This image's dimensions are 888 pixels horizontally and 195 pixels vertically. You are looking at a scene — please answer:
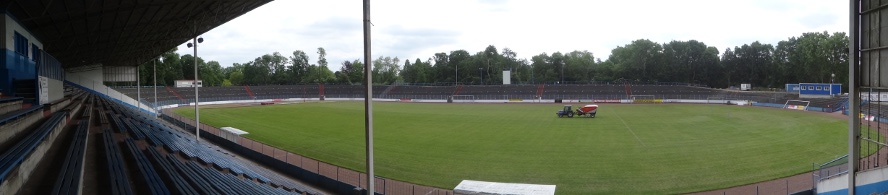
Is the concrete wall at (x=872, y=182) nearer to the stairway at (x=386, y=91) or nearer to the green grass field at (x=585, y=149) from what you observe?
the green grass field at (x=585, y=149)

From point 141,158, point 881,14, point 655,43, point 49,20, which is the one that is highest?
point 655,43

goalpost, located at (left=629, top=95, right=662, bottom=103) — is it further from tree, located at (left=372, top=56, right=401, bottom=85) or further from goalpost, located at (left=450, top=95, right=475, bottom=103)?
tree, located at (left=372, top=56, right=401, bottom=85)

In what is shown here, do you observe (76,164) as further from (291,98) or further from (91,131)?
(291,98)

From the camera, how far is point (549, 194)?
13578 millimetres

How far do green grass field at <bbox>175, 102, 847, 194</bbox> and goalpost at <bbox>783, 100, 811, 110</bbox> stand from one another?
16771 mm

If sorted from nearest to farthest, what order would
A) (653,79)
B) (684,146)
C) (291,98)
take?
(684,146)
(291,98)
(653,79)

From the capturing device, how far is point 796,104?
57.0m

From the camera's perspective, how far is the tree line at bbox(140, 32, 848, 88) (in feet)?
295

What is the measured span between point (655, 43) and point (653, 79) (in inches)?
395

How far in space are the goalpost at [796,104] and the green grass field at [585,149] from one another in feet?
55.0

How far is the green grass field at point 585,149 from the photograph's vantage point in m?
18.2

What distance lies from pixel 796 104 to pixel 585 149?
47.5 m

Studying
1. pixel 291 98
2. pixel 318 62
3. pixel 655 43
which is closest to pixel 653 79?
pixel 655 43

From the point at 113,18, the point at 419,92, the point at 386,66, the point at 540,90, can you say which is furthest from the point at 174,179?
the point at 386,66
